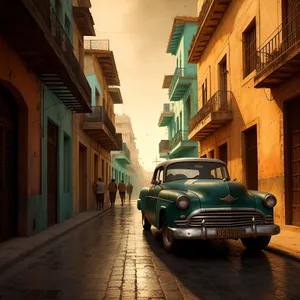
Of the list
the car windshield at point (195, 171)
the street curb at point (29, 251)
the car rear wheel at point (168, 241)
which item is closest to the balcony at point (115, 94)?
the street curb at point (29, 251)

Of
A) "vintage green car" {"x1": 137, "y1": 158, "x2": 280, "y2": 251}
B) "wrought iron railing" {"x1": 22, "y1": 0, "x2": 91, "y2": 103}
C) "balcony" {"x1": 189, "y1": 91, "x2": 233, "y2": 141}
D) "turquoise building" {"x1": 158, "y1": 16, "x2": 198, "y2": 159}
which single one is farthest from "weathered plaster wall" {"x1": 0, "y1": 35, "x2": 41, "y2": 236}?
"turquoise building" {"x1": 158, "y1": 16, "x2": 198, "y2": 159}

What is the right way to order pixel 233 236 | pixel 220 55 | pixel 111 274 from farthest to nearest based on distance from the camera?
pixel 220 55
pixel 233 236
pixel 111 274

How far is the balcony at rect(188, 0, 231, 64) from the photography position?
1617 cm

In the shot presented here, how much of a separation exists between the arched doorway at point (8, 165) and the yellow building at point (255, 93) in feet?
20.3

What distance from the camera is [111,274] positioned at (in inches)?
221

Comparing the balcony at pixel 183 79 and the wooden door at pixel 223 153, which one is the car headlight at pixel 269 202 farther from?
the balcony at pixel 183 79

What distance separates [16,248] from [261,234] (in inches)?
171

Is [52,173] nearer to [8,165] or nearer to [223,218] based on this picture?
[8,165]

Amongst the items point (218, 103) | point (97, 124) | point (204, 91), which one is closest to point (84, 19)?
point (97, 124)

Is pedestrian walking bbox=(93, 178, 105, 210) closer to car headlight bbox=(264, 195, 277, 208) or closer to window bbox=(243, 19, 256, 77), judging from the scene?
window bbox=(243, 19, 256, 77)

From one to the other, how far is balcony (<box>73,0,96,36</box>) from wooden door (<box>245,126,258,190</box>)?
799 centimetres

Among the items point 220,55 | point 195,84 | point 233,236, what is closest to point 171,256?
point 233,236

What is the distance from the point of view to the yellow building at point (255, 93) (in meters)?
10.6

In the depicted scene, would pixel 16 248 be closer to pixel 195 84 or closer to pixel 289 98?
pixel 289 98
